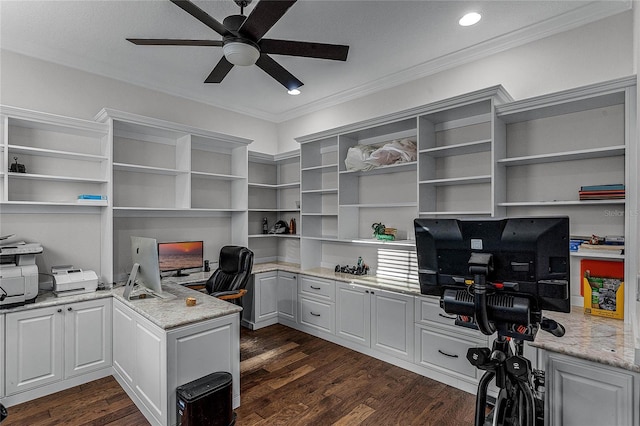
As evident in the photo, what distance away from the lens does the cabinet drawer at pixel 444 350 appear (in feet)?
8.99

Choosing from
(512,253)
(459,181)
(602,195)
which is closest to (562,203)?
(602,195)

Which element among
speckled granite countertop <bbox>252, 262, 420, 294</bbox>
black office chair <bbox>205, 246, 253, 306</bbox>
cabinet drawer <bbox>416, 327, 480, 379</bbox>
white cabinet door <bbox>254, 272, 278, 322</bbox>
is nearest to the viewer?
cabinet drawer <bbox>416, 327, 480, 379</bbox>

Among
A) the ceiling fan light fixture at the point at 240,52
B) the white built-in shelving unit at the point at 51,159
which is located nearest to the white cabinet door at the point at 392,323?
the ceiling fan light fixture at the point at 240,52

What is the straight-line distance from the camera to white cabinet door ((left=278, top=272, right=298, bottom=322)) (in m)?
4.21

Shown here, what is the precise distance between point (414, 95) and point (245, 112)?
8.09 feet

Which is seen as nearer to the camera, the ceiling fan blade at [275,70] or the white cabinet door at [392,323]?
the ceiling fan blade at [275,70]

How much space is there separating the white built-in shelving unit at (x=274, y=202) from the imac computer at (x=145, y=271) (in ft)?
6.37

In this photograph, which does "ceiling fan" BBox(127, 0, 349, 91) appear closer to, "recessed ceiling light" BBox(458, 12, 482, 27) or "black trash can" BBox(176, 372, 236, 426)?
"recessed ceiling light" BBox(458, 12, 482, 27)

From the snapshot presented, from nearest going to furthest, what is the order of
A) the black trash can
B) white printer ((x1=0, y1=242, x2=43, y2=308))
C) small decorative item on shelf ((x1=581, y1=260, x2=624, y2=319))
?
the black trash can
small decorative item on shelf ((x1=581, y1=260, x2=624, y2=319))
white printer ((x1=0, y1=242, x2=43, y2=308))

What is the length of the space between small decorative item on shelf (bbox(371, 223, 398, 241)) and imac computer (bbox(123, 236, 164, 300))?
2.23 metres

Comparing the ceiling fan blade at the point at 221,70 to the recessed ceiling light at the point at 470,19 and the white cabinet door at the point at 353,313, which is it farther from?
the white cabinet door at the point at 353,313

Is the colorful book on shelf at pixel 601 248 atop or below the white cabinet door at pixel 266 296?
atop

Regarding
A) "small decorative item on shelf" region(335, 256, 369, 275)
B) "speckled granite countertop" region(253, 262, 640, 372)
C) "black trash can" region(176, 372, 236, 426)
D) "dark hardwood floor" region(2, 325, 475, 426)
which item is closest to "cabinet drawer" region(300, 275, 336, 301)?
"small decorative item on shelf" region(335, 256, 369, 275)

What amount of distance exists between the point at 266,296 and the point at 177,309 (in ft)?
6.23
